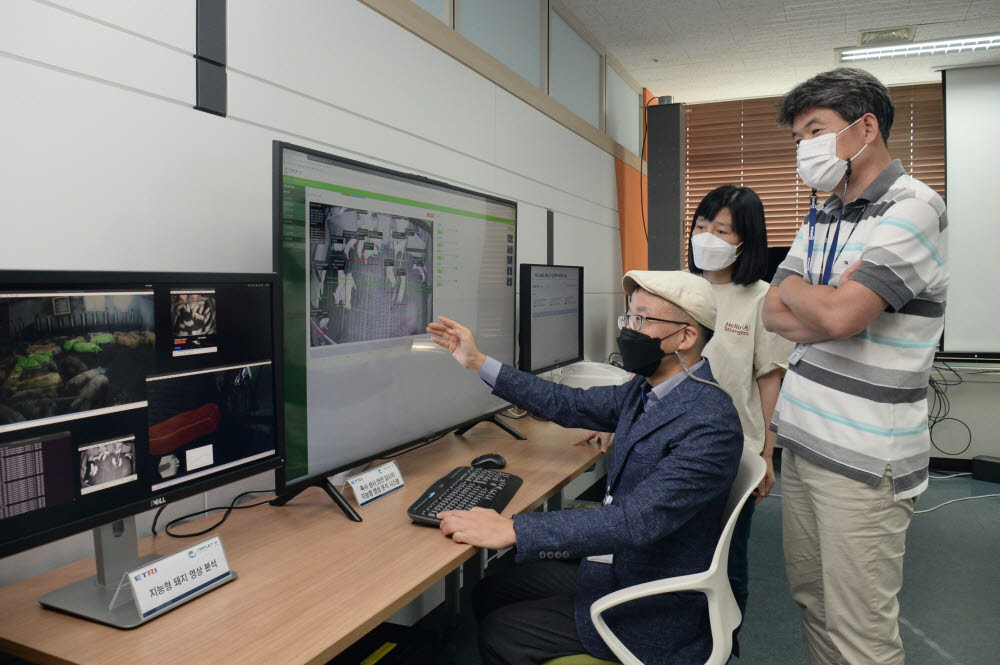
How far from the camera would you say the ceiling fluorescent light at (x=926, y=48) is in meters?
3.94

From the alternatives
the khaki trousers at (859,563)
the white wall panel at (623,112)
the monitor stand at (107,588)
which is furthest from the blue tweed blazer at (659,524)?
the white wall panel at (623,112)

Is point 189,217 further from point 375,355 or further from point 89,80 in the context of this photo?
point 375,355

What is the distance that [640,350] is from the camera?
1434 mm

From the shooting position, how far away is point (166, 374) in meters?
1.06

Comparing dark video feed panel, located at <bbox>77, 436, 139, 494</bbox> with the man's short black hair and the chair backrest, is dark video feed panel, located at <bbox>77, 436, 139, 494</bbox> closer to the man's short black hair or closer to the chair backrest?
the chair backrest

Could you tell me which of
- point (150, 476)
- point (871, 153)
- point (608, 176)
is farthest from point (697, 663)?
point (608, 176)

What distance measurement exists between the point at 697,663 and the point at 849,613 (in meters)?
0.42

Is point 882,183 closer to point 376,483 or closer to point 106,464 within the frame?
point 376,483

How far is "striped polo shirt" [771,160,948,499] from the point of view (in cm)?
141

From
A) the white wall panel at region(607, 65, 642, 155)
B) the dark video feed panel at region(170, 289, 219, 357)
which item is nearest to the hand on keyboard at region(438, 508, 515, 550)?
the dark video feed panel at region(170, 289, 219, 357)

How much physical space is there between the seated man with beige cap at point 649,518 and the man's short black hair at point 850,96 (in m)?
0.55

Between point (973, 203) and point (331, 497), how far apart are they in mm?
4892

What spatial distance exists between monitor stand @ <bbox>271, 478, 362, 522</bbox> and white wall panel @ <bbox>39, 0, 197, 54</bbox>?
38.4 inches

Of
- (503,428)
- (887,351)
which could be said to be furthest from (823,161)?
(503,428)
